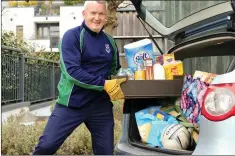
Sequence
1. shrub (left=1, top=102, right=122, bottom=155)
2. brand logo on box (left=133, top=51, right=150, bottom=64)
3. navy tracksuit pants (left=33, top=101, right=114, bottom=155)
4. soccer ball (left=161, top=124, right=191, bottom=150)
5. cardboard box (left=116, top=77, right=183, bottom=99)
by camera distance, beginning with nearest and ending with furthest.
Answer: soccer ball (left=161, top=124, right=191, bottom=150)
cardboard box (left=116, top=77, right=183, bottom=99)
brand logo on box (left=133, top=51, right=150, bottom=64)
navy tracksuit pants (left=33, top=101, right=114, bottom=155)
shrub (left=1, top=102, right=122, bottom=155)

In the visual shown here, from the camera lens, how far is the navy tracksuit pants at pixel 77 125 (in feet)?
11.8

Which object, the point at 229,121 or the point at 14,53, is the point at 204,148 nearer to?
the point at 229,121

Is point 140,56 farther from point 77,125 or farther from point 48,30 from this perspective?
point 48,30

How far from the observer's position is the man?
3.50 metres

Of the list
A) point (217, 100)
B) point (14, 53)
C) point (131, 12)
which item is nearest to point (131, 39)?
point (131, 12)

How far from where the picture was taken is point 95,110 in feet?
12.3

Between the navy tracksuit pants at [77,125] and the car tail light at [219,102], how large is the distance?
50.1 inches

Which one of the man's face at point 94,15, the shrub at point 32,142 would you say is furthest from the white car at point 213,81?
the shrub at point 32,142

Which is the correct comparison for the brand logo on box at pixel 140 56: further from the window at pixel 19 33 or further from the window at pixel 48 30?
the window at pixel 48 30

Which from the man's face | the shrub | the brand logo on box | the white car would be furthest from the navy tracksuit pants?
the shrub

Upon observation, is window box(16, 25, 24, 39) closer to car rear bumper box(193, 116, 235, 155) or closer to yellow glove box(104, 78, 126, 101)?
yellow glove box(104, 78, 126, 101)

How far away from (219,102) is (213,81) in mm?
174

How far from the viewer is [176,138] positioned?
3.03 metres

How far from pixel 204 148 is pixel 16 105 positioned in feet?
27.2
